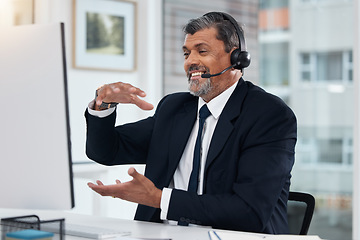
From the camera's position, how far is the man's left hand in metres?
1.52

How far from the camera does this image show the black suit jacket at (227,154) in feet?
5.33

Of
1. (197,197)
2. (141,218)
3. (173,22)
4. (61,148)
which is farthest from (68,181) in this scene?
(173,22)

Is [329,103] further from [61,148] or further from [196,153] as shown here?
[61,148]

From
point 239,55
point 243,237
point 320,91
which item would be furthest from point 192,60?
point 320,91

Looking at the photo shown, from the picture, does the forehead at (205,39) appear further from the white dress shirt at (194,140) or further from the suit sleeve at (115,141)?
the suit sleeve at (115,141)

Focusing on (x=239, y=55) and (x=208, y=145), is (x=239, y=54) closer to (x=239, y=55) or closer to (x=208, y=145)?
(x=239, y=55)

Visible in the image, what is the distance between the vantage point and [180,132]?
6.26 ft

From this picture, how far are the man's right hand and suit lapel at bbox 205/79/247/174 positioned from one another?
13.2 inches

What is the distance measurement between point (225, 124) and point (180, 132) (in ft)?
0.60

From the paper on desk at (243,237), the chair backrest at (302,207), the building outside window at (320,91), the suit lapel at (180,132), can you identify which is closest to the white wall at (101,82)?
the building outside window at (320,91)

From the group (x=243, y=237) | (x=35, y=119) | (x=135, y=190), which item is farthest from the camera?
(x=135, y=190)

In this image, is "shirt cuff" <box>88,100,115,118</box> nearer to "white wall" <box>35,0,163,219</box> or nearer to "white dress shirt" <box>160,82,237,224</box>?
"white dress shirt" <box>160,82,237,224</box>

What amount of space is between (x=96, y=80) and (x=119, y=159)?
1544mm

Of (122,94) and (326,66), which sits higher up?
(326,66)
